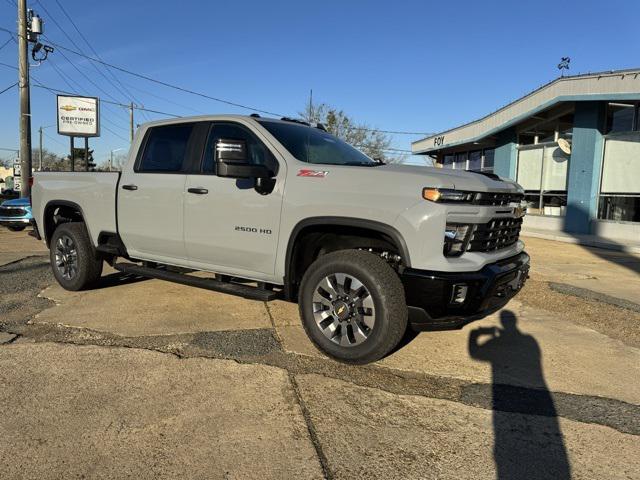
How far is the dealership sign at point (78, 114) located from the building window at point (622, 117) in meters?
20.5

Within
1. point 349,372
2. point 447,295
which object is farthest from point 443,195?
point 349,372

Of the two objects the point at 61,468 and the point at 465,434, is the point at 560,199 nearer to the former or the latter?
the point at 465,434

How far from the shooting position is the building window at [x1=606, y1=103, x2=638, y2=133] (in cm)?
1549

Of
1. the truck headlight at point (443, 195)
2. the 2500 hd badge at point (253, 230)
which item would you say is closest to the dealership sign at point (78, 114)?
the 2500 hd badge at point (253, 230)

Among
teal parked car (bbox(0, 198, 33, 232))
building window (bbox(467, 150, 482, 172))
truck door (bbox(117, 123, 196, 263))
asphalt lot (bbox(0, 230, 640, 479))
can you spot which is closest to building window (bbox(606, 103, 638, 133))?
building window (bbox(467, 150, 482, 172))

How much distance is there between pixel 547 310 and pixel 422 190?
135 inches

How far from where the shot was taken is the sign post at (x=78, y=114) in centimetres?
2298

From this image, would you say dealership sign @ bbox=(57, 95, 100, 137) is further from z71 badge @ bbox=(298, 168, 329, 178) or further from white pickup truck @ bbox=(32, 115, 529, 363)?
z71 badge @ bbox=(298, 168, 329, 178)

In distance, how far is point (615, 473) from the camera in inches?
102

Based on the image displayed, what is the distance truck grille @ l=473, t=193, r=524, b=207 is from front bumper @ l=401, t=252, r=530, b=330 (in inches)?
18.6

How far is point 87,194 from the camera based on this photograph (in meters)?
→ 5.70

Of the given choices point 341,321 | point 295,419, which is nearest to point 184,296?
point 341,321

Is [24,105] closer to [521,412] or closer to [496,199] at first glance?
[496,199]

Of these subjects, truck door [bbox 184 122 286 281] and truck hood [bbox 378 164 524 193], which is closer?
truck hood [bbox 378 164 524 193]
